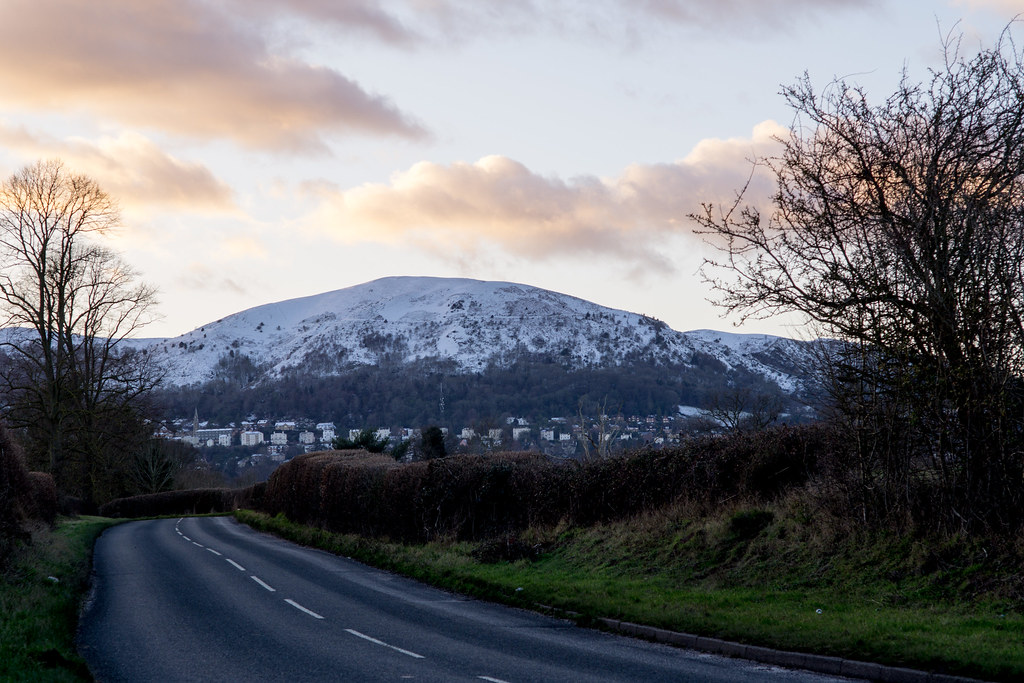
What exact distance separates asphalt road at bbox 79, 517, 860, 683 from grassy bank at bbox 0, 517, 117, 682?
39 centimetres

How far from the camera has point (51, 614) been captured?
1309 centimetres

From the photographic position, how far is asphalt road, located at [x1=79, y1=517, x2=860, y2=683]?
32.6 feet

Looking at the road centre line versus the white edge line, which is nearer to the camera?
the road centre line

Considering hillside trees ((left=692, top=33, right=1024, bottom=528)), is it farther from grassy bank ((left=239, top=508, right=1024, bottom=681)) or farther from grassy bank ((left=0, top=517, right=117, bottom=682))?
grassy bank ((left=0, top=517, right=117, bottom=682))

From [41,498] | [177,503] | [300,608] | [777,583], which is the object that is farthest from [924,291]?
[177,503]

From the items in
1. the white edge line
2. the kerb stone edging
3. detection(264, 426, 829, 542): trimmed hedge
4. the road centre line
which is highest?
detection(264, 426, 829, 542): trimmed hedge

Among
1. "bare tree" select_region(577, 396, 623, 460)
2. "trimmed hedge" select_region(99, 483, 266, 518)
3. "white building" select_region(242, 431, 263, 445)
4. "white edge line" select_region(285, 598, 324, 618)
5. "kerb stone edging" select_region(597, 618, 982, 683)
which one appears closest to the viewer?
"kerb stone edging" select_region(597, 618, 982, 683)

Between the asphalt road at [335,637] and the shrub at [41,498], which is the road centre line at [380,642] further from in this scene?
the shrub at [41,498]

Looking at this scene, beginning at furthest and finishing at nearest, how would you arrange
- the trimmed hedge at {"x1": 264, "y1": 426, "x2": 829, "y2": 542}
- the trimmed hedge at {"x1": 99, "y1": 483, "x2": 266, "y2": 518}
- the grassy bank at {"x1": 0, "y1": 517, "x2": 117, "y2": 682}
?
Answer: the trimmed hedge at {"x1": 99, "y1": 483, "x2": 266, "y2": 518} → the trimmed hedge at {"x1": 264, "y1": 426, "x2": 829, "y2": 542} → the grassy bank at {"x1": 0, "y1": 517, "x2": 117, "y2": 682}

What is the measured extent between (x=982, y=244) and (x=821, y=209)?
8.60 feet

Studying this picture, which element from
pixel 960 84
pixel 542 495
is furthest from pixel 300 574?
pixel 960 84

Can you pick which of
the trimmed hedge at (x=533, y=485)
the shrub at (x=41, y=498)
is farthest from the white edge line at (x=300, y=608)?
the shrub at (x=41, y=498)

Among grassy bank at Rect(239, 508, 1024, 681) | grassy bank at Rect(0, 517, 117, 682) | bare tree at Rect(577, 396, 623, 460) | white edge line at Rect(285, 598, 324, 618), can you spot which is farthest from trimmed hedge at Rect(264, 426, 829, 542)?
grassy bank at Rect(0, 517, 117, 682)

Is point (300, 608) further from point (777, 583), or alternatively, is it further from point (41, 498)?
point (41, 498)
